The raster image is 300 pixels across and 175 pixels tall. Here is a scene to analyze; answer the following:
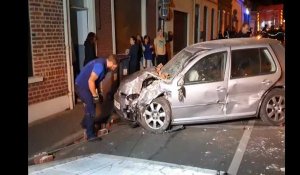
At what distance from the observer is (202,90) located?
6.84 metres

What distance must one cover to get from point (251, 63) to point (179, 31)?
11.5m

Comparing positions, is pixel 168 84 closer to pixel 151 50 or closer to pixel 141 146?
pixel 141 146

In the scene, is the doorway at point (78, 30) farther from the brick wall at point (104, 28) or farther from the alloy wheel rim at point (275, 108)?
the alloy wheel rim at point (275, 108)

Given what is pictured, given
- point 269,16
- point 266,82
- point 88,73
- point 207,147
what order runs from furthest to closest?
1. point 269,16
2. point 266,82
3. point 88,73
4. point 207,147

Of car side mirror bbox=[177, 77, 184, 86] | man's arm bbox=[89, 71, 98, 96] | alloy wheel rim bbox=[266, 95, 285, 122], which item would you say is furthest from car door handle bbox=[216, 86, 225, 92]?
man's arm bbox=[89, 71, 98, 96]

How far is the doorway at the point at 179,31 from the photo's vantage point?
17611 millimetres

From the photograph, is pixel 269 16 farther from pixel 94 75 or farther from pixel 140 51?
pixel 94 75

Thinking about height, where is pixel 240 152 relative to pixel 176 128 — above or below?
below

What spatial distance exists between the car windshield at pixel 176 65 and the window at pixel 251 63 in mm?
944

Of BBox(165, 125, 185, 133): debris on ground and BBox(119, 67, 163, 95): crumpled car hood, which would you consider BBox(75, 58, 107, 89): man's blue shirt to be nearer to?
BBox(119, 67, 163, 95): crumpled car hood

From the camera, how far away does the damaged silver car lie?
688 centimetres

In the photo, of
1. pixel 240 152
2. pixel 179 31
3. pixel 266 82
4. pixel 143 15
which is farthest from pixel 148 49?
pixel 240 152

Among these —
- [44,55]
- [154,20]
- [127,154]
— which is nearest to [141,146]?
[127,154]

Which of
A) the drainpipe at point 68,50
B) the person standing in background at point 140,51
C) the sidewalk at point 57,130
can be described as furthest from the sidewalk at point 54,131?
the person standing in background at point 140,51
